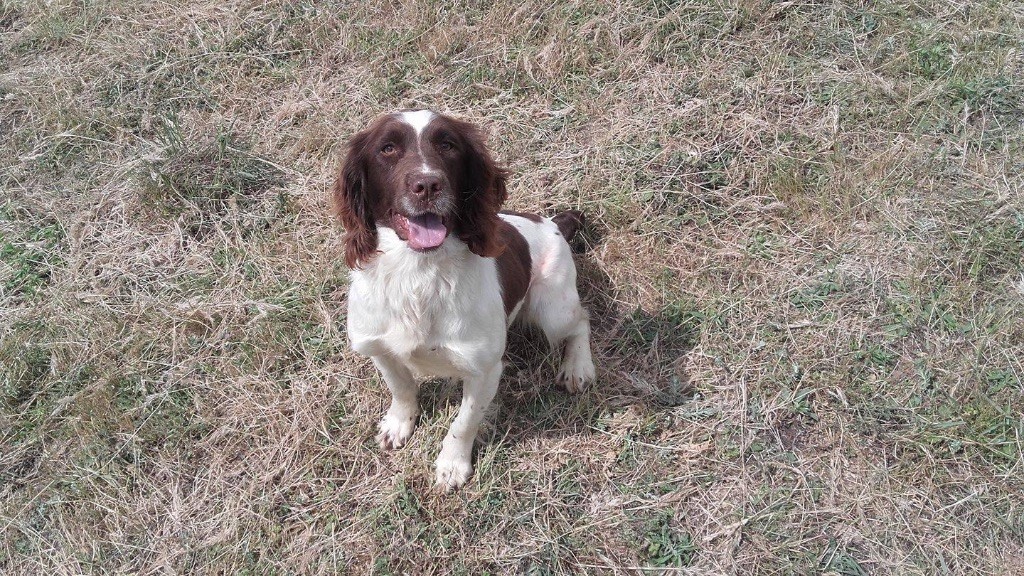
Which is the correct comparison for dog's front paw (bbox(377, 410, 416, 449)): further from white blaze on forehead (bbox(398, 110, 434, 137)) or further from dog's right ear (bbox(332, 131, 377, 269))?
white blaze on forehead (bbox(398, 110, 434, 137))

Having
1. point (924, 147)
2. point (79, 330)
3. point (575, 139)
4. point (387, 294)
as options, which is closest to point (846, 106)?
point (924, 147)

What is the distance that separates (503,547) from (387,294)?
3.74ft

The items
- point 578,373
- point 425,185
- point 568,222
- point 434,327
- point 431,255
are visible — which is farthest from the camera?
point 568,222

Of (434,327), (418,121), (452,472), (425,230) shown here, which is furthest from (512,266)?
(452,472)

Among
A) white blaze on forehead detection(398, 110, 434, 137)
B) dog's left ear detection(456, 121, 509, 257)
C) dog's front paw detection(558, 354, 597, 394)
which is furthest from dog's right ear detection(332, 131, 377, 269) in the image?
Answer: dog's front paw detection(558, 354, 597, 394)

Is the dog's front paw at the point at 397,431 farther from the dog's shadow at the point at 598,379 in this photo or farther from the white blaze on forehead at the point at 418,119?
the white blaze on forehead at the point at 418,119

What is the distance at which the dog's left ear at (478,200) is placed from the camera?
2.44 meters

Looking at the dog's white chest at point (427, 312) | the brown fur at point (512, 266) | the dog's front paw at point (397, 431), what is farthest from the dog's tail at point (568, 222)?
the dog's front paw at point (397, 431)

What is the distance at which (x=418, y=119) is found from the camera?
2.33 m

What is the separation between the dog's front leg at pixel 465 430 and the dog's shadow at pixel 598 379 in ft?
0.58

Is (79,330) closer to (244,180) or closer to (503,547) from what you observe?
(244,180)

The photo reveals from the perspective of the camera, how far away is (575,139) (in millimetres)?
4289

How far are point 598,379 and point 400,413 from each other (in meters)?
0.93

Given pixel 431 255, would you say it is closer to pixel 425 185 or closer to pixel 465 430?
pixel 425 185
